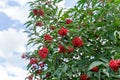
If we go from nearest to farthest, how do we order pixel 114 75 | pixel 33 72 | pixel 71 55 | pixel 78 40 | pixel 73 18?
pixel 114 75
pixel 78 40
pixel 71 55
pixel 73 18
pixel 33 72

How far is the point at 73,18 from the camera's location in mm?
3951

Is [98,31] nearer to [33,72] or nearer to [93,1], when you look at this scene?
[93,1]

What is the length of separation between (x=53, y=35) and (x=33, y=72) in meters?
0.72

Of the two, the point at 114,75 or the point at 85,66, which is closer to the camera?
the point at 114,75

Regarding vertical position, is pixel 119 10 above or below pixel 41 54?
above

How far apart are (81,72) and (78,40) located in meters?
0.33

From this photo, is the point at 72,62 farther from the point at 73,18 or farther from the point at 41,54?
the point at 73,18

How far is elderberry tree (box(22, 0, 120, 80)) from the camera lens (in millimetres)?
3348

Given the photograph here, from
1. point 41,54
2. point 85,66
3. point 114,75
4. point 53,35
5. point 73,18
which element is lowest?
point 114,75

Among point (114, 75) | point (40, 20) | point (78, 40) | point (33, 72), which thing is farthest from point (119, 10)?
point (33, 72)

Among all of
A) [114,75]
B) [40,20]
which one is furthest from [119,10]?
[40,20]

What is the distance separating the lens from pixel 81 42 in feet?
11.1

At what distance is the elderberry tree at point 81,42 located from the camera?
3348 mm

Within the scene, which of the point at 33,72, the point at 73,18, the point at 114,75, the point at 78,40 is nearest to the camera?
the point at 114,75
